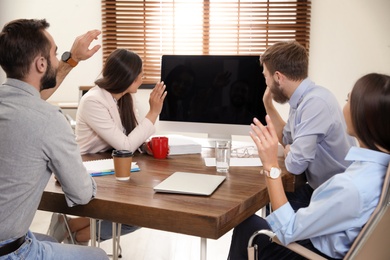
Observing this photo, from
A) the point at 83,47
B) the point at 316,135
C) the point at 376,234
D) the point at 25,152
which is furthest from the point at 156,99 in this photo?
the point at 376,234

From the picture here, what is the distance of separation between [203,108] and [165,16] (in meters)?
2.03

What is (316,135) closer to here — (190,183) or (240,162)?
(240,162)

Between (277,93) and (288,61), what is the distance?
0.17 m

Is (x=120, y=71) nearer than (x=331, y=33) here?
Result: Yes

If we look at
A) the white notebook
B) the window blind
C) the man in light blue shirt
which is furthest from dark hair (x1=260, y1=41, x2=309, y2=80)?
the window blind

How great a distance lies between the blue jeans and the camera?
4.21ft

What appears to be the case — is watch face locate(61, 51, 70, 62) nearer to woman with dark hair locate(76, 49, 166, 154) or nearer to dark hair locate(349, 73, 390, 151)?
woman with dark hair locate(76, 49, 166, 154)

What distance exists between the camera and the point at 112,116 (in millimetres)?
2295

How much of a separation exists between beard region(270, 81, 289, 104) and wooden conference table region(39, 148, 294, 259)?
2.09 feet

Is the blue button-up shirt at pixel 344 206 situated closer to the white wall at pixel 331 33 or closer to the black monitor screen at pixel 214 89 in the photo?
the black monitor screen at pixel 214 89

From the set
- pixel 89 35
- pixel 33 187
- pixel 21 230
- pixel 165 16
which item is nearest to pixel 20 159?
pixel 33 187

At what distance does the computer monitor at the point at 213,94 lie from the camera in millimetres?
2406

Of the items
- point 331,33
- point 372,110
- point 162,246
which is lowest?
point 162,246

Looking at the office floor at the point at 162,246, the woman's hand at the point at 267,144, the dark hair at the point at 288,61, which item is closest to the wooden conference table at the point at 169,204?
the woman's hand at the point at 267,144
